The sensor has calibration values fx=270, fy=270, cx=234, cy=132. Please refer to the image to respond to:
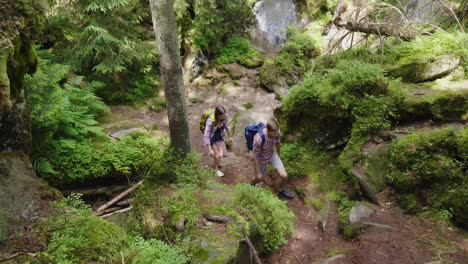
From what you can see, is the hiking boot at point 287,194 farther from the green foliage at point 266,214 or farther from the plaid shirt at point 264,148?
the green foliage at point 266,214

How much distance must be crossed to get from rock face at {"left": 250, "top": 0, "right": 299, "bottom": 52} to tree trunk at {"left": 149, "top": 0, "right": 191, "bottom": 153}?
13.5m

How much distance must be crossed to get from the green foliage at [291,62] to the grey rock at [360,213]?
8.54 metres

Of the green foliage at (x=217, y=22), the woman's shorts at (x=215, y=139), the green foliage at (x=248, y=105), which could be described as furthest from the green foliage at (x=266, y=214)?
the green foliage at (x=217, y=22)

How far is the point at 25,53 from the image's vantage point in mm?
5270

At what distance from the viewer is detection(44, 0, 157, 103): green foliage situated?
1015 cm

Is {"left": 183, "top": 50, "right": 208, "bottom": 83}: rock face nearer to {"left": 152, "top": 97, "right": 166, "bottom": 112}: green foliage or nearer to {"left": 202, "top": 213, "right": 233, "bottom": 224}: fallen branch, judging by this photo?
{"left": 152, "top": 97, "right": 166, "bottom": 112}: green foliage

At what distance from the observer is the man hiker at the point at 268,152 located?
253 inches

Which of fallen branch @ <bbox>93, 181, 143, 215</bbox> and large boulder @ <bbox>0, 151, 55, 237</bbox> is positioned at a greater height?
large boulder @ <bbox>0, 151, 55, 237</bbox>

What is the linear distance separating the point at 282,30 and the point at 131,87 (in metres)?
10.9

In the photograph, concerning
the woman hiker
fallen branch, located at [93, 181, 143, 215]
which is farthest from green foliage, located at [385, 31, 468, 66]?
fallen branch, located at [93, 181, 143, 215]

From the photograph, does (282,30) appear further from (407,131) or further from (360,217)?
(360,217)

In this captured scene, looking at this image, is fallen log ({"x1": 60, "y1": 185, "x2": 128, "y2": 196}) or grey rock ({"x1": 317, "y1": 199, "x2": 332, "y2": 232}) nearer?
grey rock ({"x1": 317, "y1": 199, "x2": 332, "y2": 232})

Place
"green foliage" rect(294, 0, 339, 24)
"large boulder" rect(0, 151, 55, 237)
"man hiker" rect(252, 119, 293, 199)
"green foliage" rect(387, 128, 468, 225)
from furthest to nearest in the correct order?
"green foliage" rect(294, 0, 339, 24)
"man hiker" rect(252, 119, 293, 199)
"green foliage" rect(387, 128, 468, 225)
"large boulder" rect(0, 151, 55, 237)

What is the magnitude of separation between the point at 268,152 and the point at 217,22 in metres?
10.3
